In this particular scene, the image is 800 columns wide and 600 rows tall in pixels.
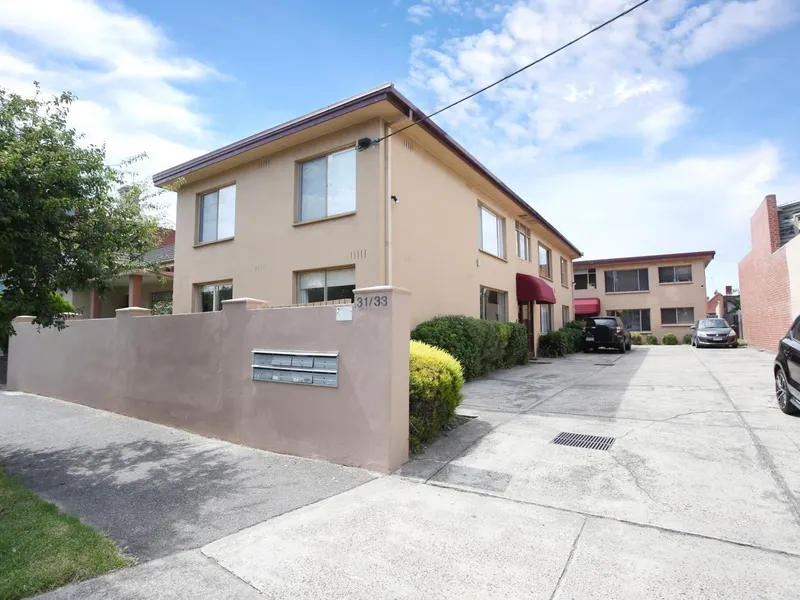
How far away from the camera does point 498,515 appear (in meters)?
3.88

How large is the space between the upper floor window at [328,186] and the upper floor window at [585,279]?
26.9m

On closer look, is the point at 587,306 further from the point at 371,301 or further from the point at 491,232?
the point at 371,301

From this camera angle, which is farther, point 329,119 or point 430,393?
point 329,119

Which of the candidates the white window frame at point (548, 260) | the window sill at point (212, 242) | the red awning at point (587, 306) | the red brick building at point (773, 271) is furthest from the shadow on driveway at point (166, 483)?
the red awning at point (587, 306)

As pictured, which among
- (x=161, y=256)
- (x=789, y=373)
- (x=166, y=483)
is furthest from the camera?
(x=161, y=256)

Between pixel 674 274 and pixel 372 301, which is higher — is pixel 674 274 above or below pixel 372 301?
above

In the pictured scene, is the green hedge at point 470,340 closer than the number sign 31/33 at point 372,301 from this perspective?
No

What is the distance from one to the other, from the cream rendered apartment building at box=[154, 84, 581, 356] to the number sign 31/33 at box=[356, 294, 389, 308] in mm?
3824

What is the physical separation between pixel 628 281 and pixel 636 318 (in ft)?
8.51

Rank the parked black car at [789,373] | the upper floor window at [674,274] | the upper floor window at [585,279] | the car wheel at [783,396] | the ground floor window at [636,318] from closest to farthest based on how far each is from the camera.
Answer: the parked black car at [789,373] < the car wheel at [783,396] < the upper floor window at [674,274] < the ground floor window at [636,318] < the upper floor window at [585,279]

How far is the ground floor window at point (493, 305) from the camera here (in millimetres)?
14066

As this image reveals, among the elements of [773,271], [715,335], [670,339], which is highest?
[773,271]

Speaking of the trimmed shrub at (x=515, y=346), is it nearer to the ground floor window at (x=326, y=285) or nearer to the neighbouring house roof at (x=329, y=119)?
the neighbouring house roof at (x=329, y=119)

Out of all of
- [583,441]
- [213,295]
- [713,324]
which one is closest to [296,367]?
[583,441]
